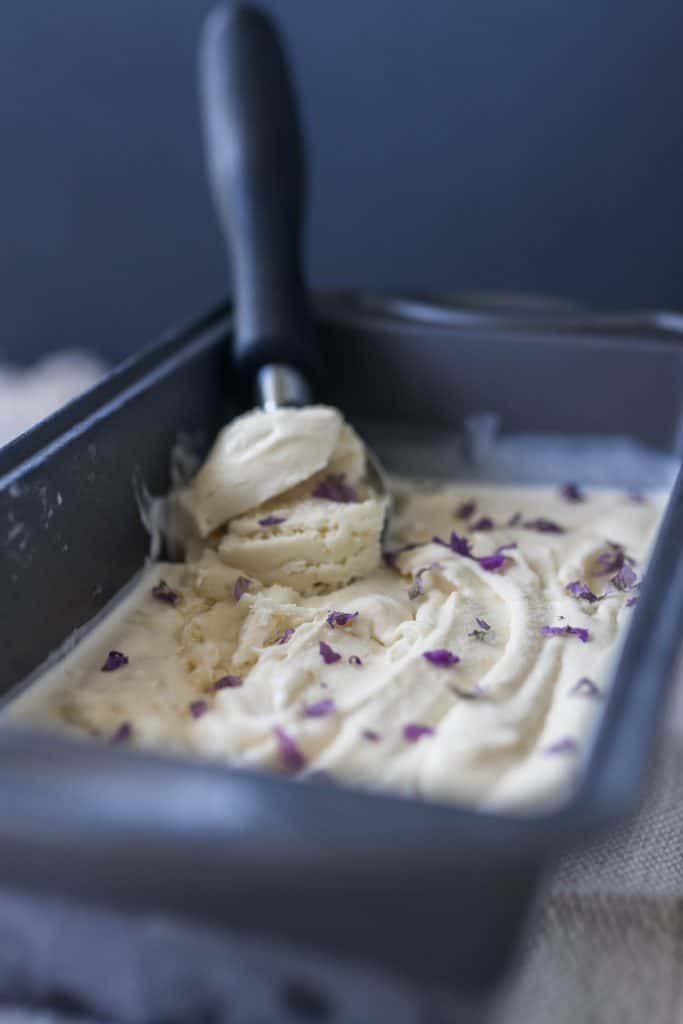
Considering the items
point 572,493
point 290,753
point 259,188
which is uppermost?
point 259,188

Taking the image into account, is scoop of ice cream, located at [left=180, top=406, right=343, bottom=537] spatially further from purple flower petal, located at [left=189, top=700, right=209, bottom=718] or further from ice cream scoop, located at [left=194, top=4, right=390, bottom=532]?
purple flower petal, located at [left=189, top=700, right=209, bottom=718]

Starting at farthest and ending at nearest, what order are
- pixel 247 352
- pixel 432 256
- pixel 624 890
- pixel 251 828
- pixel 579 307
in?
pixel 432 256
pixel 579 307
pixel 247 352
pixel 624 890
pixel 251 828

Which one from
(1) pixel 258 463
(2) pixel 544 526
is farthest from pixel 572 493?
(1) pixel 258 463

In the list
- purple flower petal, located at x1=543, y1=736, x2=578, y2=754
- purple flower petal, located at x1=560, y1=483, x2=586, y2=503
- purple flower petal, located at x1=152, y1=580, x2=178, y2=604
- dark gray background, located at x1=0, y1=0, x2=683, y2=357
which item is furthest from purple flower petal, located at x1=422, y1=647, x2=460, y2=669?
dark gray background, located at x1=0, y1=0, x2=683, y2=357

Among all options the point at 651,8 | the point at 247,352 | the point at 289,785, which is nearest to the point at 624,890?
the point at 289,785

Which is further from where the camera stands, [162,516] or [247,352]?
[247,352]

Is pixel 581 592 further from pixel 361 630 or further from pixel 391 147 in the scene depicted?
pixel 391 147

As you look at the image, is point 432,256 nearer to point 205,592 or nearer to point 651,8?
point 651,8

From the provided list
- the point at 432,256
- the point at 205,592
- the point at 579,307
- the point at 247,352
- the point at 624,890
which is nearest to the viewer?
the point at 624,890
